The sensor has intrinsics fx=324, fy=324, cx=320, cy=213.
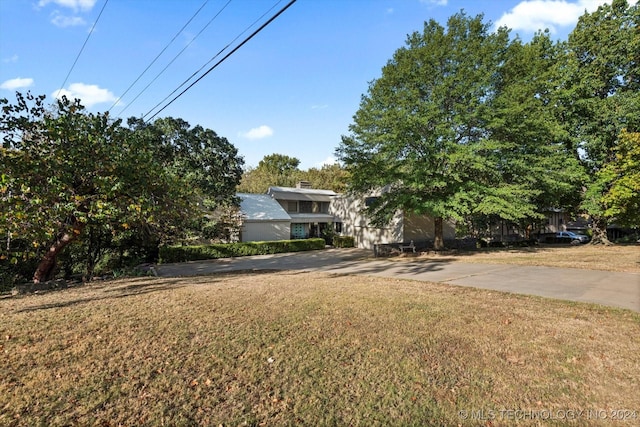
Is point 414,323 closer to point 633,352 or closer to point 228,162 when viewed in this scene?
point 633,352

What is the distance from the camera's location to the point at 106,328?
5.22 metres

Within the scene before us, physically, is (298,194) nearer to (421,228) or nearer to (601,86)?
(421,228)

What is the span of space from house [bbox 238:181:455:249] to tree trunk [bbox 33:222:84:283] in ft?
43.0

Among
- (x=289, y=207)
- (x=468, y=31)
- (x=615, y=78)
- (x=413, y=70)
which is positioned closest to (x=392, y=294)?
(x=413, y=70)

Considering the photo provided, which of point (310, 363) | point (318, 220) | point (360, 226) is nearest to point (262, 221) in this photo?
point (318, 220)

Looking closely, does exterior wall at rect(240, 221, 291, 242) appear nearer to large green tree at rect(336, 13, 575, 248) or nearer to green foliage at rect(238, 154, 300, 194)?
large green tree at rect(336, 13, 575, 248)

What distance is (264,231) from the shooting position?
2559 centimetres

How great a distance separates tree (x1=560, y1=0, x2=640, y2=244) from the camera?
2188 cm

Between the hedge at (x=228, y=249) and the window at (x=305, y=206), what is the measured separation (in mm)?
5823

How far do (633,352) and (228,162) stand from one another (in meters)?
20.4

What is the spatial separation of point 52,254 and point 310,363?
11443 millimetres

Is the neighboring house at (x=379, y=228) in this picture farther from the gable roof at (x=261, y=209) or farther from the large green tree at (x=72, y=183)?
the large green tree at (x=72, y=183)

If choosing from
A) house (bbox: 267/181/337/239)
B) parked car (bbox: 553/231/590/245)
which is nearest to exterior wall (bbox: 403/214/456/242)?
house (bbox: 267/181/337/239)

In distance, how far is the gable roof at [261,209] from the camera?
25438 millimetres
